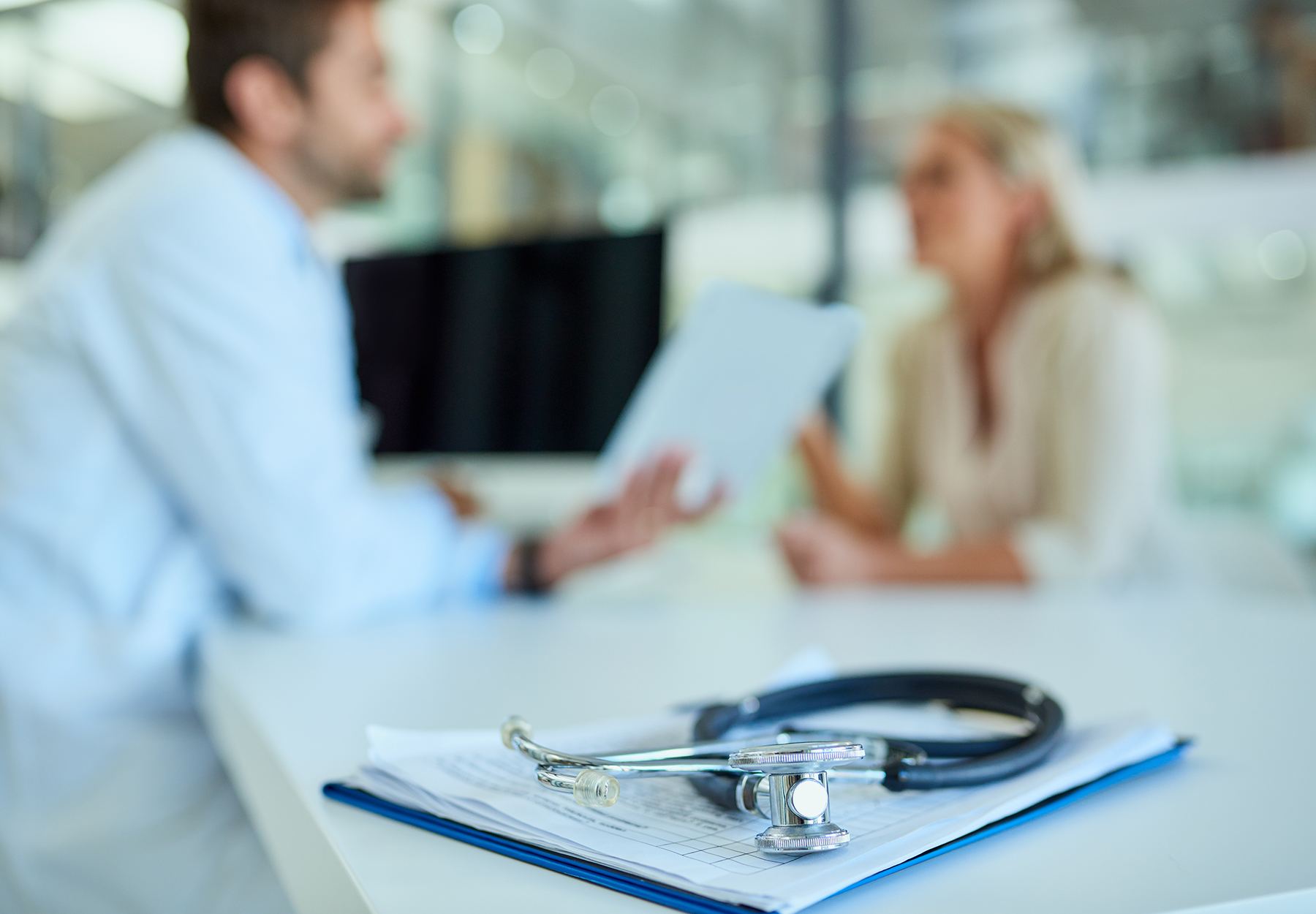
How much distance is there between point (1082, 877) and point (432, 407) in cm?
148

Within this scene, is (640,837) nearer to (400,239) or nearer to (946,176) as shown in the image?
(946,176)

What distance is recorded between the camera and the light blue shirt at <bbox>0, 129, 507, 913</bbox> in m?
0.83

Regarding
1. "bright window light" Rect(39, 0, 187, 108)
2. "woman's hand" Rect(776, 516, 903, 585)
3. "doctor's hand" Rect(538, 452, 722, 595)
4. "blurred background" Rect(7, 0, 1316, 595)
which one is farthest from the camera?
"bright window light" Rect(39, 0, 187, 108)

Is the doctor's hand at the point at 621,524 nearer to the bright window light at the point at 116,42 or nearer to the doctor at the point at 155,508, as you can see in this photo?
the doctor at the point at 155,508

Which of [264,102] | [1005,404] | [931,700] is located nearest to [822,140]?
[1005,404]

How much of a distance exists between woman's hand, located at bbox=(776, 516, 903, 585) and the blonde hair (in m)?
0.63

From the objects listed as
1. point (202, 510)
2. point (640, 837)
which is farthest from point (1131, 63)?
point (640, 837)

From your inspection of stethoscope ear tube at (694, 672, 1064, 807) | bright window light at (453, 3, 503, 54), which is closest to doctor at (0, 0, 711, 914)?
stethoscope ear tube at (694, 672, 1064, 807)

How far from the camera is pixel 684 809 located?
0.39 meters

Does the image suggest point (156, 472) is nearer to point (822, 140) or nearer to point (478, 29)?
point (822, 140)

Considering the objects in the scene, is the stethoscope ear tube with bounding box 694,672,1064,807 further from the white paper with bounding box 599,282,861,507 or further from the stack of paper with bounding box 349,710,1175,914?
the white paper with bounding box 599,282,861,507

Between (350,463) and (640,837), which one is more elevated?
(350,463)

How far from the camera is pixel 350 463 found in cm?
103

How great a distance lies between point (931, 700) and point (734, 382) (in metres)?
0.56
